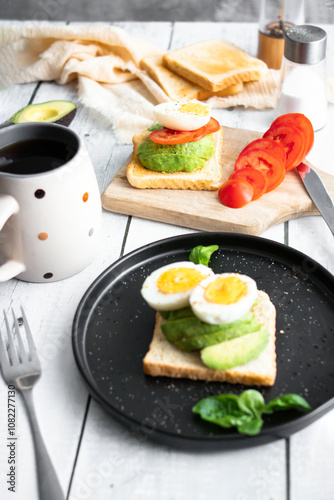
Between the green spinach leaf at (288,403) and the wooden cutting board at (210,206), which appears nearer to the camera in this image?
the green spinach leaf at (288,403)

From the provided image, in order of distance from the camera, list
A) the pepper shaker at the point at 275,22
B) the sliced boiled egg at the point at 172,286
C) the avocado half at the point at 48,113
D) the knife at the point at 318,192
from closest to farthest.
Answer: the sliced boiled egg at the point at 172,286, the knife at the point at 318,192, the avocado half at the point at 48,113, the pepper shaker at the point at 275,22

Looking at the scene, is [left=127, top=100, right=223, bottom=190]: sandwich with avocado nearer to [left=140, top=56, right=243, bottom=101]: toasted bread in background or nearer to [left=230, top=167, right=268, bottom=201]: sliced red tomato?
[left=230, top=167, right=268, bottom=201]: sliced red tomato

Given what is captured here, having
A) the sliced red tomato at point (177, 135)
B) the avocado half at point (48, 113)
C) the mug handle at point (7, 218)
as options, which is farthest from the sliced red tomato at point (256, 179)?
the mug handle at point (7, 218)

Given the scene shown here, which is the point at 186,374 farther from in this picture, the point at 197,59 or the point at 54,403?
the point at 197,59

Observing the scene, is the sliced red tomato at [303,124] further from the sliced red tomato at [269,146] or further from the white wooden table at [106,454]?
the white wooden table at [106,454]

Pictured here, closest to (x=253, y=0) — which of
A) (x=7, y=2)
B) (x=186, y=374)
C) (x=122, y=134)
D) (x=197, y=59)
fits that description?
(x=7, y=2)

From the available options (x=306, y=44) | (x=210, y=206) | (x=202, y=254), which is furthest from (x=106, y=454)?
(x=306, y=44)
